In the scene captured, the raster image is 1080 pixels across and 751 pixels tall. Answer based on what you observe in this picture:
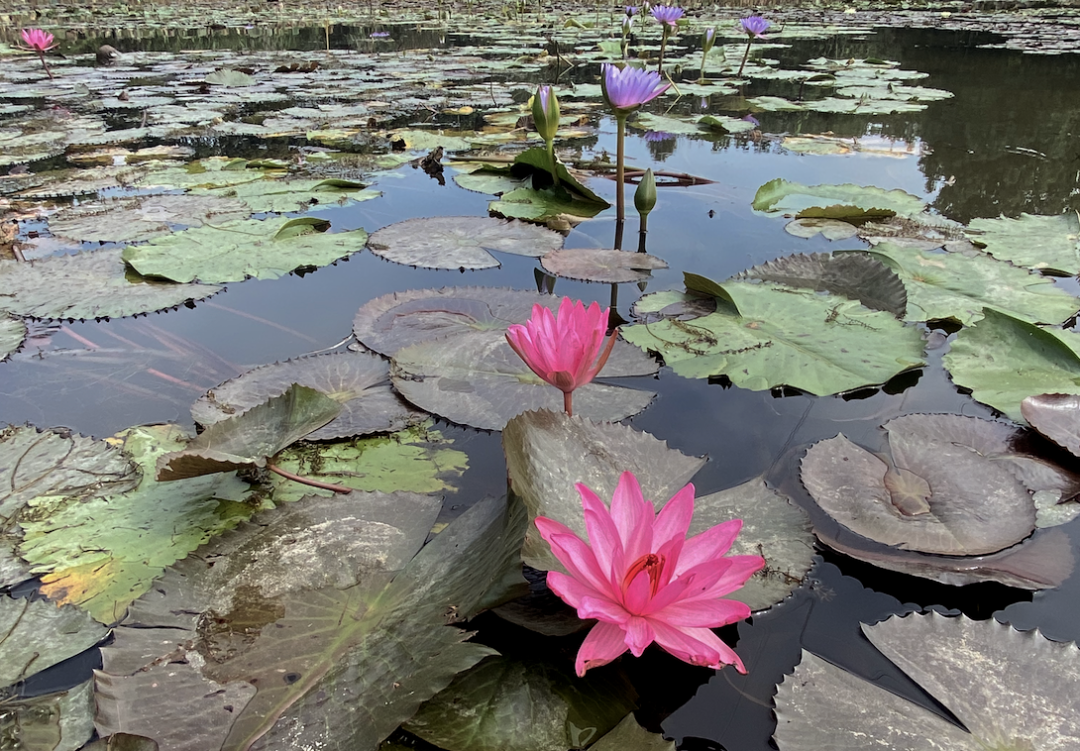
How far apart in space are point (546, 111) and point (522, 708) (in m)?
2.34

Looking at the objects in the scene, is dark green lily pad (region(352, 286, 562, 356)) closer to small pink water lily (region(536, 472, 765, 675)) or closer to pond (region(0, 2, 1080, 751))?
pond (region(0, 2, 1080, 751))

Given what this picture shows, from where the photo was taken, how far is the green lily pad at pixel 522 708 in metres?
0.73

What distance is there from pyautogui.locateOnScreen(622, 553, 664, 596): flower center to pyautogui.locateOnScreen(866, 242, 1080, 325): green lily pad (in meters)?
1.43

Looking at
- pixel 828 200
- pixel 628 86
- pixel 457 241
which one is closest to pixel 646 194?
pixel 628 86

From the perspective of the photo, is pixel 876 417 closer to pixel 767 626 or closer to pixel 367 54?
pixel 767 626

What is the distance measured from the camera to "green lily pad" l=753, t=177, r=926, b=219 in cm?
247

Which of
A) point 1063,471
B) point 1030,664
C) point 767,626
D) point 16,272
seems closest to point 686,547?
point 767,626

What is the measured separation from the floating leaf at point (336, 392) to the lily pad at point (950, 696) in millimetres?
902

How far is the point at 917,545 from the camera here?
0.99 m

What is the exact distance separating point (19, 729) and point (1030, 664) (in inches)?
48.7

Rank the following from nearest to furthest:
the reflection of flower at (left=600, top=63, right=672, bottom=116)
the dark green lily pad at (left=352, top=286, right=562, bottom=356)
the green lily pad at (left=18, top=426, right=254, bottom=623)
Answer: the green lily pad at (left=18, top=426, right=254, bottom=623) → the dark green lily pad at (left=352, top=286, right=562, bottom=356) → the reflection of flower at (left=600, top=63, right=672, bottom=116)

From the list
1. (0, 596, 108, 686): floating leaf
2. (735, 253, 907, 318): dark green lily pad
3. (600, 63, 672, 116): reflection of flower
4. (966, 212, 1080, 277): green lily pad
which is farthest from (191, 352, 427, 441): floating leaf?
(966, 212, 1080, 277): green lily pad

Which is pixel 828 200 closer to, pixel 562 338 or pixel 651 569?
pixel 562 338

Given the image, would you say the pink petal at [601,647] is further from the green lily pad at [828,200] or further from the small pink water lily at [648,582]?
the green lily pad at [828,200]
